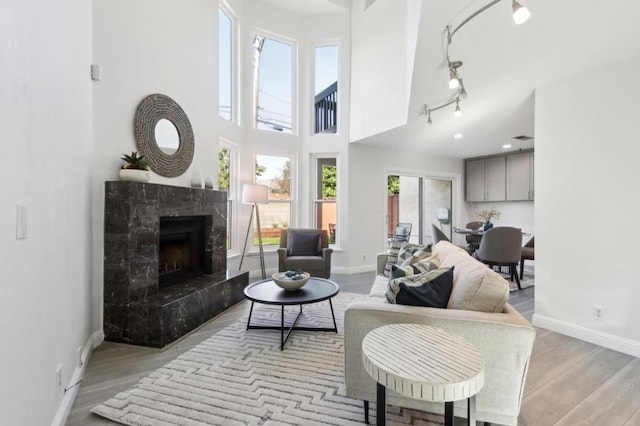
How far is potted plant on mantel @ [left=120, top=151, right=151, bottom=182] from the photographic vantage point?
106 inches

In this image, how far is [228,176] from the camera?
495 cm

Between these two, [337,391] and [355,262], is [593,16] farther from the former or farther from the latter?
[355,262]

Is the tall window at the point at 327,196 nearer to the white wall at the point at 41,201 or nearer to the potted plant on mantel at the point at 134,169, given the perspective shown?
the potted plant on mantel at the point at 134,169

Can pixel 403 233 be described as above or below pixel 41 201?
below

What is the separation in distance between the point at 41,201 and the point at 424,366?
6.25 feet

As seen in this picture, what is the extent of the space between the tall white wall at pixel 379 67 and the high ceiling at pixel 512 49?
0.38m

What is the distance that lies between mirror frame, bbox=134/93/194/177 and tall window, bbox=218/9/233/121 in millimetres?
1098

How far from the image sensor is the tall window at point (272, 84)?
5.39 metres

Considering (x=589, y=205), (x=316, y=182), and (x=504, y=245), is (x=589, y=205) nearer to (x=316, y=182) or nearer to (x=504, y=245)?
(x=504, y=245)

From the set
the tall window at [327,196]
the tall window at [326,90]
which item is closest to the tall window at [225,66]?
the tall window at [326,90]

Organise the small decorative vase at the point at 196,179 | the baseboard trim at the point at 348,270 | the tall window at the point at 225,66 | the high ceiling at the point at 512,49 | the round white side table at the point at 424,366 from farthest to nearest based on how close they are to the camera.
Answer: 1. the baseboard trim at the point at 348,270
2. the tall window at the point at 225,66
3. the small decorative vase at the point at 196,179
4. the high ceiling at the point at 512,49
5. the round white side table at the point at 424,366

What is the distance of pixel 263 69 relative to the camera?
215 inches

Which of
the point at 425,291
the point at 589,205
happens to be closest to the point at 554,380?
the point at 425,291

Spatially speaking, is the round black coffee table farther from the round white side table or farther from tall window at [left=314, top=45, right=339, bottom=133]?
tall window at [left=314, top=45, right=339, bottom=133]
